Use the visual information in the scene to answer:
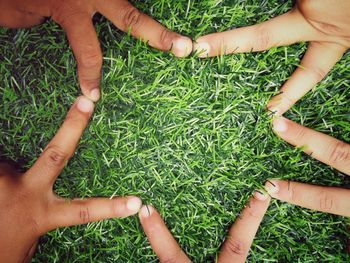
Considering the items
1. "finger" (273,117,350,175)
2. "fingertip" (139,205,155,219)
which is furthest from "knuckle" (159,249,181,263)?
"finger" (273,117,350,175)

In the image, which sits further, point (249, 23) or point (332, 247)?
point (332, 247)

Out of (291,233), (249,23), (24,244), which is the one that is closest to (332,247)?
(291,233)

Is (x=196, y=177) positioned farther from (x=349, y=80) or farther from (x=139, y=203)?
(x=349, y=80)

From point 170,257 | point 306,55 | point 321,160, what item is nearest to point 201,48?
point 306,55

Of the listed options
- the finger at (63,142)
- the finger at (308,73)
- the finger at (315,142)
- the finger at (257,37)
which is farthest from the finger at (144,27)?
the finger at (315,142)

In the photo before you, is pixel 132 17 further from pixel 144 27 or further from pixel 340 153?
pixel 340 153
